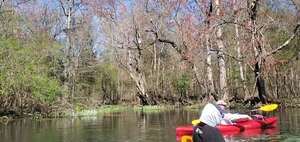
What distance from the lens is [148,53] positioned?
5656cm

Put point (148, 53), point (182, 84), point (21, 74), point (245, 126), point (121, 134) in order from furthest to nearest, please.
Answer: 1. point (148, 53)
2. point (182, 84)
3. point (21, 74)
4. point (121, 134)
5. point (245, 126)

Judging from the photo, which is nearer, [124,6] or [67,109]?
[67,109]

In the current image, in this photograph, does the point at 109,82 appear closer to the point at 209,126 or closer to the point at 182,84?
the point at 182,84

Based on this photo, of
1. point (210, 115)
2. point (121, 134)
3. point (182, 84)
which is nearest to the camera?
point (210, 115)

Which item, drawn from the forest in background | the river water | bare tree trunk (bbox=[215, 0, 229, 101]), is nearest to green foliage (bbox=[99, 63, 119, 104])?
the forest in background

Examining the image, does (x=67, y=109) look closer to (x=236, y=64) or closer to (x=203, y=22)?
(x=203, y=22)

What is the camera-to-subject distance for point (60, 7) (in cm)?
5019

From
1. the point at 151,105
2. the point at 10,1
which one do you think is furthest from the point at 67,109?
the point at 151,105

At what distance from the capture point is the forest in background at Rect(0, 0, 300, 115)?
30.8 metres

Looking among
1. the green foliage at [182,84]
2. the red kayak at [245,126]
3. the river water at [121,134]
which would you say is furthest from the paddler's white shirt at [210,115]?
the green foliage at [182,84]

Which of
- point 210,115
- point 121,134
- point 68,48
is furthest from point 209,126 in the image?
point 68,48

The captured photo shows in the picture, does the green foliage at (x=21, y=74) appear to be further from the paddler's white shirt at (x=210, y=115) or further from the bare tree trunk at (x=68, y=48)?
→ the paddler's white shirt at (x=210, y=115)

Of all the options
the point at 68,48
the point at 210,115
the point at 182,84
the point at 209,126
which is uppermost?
the point at 68,48

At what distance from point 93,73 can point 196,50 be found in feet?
83.4
